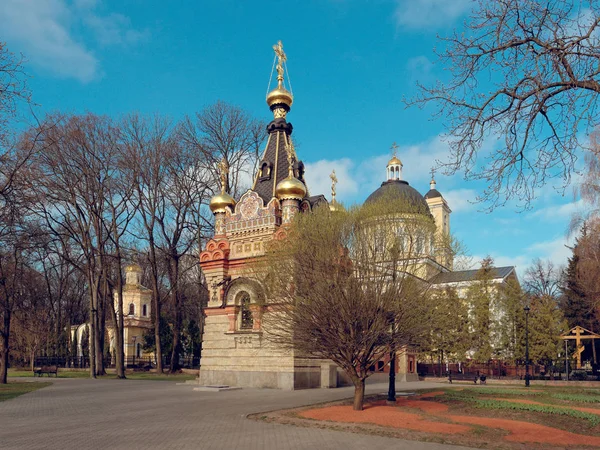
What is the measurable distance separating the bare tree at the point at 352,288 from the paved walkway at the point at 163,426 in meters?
2.33

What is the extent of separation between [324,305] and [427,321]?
268 centimetres

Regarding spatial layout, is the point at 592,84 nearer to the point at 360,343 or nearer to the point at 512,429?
the point at 512,429

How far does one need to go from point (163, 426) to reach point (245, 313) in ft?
35.1

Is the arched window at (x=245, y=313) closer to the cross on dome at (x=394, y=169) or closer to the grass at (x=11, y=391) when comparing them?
the grass at (x=11, y=391)

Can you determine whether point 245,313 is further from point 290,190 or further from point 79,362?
point 79,362

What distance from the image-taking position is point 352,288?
1234cm

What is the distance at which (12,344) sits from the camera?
122 ft

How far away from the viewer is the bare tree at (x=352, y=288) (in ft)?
40.3

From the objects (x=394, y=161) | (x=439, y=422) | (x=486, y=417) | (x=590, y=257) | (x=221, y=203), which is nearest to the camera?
(x=439, y=422)

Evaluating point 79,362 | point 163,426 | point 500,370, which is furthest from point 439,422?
point 79,362

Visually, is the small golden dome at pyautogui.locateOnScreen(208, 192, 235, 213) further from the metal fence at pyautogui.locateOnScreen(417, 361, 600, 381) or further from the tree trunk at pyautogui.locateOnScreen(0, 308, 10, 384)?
the metal fence at pyautogui.locateOnScreen(417, 361, 600, 381)

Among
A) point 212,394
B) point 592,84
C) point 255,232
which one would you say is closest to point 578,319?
point 255,232

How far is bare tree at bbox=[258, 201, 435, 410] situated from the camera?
12.3m

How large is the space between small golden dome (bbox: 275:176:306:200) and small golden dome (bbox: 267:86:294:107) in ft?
16.3
